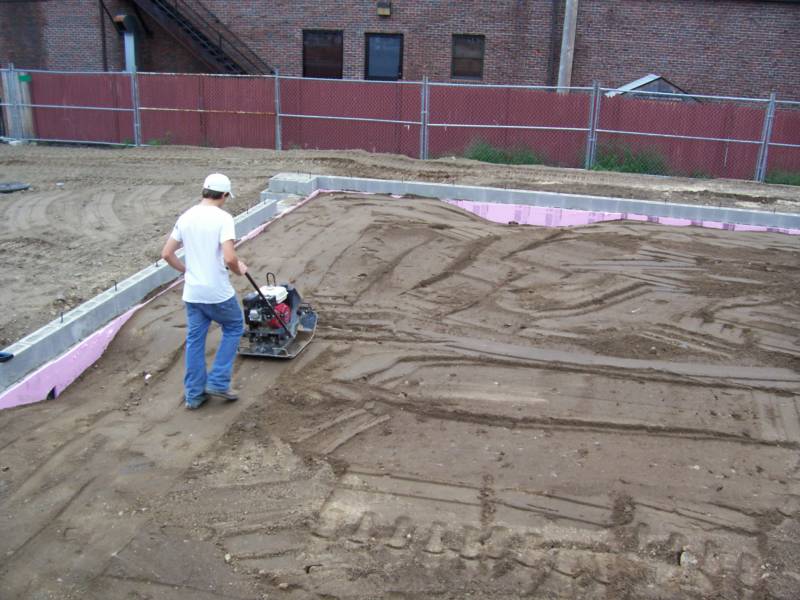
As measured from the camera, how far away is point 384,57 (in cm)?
2488

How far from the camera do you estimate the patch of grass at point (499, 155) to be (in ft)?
62.3

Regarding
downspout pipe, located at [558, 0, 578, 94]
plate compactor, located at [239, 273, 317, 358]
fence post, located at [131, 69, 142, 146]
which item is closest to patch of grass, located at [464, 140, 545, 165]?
downspout pipe, located at [558, 0, 578, 94]

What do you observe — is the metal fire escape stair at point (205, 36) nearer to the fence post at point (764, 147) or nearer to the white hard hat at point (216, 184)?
the fence post at point (764, 147)

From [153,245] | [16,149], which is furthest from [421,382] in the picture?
[16,149]

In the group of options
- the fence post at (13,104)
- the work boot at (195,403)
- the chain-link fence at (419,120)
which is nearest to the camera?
the work boot at (195,403)

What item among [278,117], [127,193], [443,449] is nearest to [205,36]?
[278,117]

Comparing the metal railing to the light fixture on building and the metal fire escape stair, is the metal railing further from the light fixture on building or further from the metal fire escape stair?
the light fixture on building

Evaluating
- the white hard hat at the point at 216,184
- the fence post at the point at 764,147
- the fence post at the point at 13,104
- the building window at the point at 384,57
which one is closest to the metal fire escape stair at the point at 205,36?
the building window at the point at 384,57

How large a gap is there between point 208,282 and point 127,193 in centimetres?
968

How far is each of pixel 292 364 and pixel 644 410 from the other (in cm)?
307

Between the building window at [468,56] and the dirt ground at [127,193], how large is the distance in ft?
24.9

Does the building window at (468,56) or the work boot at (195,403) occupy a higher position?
the building window at (468,56)

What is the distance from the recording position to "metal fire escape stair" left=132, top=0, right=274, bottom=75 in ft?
80.9

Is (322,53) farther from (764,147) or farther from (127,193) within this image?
(764,147)
